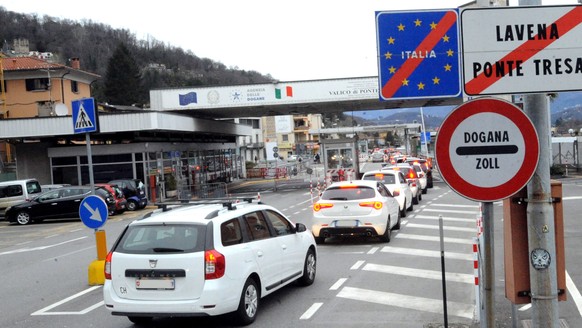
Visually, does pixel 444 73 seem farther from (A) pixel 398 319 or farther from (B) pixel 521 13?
(A) pixel 398 319

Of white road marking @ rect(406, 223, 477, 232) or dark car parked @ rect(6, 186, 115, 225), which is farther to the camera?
dark car parked @ rect(6, 186, 115, 225)

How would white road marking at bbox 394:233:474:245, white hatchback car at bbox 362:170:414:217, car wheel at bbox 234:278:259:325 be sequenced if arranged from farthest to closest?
1. white hatchback car at bbox 362:170:414:217
2. white road marking at bbox 394:233:474:245
3. car wheel at bbox 234:278:259:325

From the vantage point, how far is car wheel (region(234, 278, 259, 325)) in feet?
26.0

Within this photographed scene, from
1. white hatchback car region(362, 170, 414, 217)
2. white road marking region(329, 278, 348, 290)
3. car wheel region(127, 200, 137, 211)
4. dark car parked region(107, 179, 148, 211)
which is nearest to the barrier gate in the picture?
dark car parked region(107, 179, 148, 211)

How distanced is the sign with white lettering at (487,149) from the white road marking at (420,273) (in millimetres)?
6822

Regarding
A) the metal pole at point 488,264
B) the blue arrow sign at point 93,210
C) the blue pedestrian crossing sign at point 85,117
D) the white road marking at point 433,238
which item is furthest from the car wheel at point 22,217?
the metal pole at point 488,264

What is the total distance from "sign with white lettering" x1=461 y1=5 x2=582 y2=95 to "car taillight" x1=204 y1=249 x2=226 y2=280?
4.48 m

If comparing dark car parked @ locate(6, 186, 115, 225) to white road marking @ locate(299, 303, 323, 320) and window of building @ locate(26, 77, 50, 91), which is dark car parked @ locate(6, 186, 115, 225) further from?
window of building @ locate(26, 77, 50, 91)

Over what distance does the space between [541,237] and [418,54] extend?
1635mm

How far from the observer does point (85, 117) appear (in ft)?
40.3

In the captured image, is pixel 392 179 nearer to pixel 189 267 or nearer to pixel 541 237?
pixel 189 267

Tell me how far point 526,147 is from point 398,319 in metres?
4.72

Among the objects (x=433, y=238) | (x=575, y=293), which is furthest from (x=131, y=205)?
(x=575, y=293)

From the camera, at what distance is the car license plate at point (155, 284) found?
7648 millimetres
